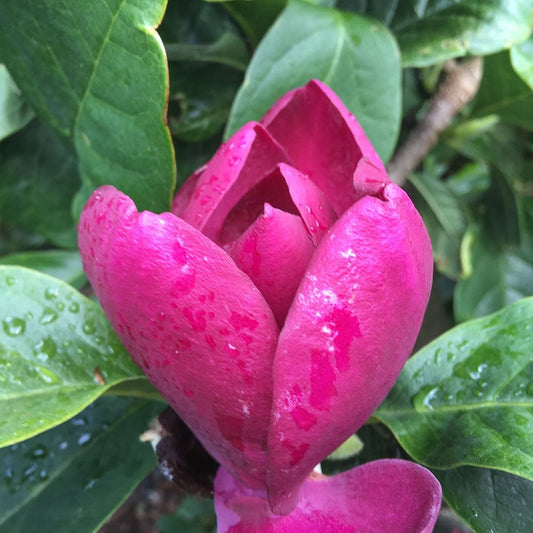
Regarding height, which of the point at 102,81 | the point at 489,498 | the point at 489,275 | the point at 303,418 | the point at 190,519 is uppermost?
the point at 102,81

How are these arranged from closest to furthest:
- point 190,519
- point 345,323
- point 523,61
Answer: point 345,323, point 523,61, point 190,519

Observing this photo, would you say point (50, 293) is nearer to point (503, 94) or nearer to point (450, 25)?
point (450, 25)

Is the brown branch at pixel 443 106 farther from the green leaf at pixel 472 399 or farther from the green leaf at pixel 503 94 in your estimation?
the green leaf at pixel 472 399

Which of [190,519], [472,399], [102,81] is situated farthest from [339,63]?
[190,519]

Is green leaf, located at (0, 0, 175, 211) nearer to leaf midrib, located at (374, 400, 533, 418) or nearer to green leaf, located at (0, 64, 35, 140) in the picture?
green leaf, located at (0, 64, 35, 140)

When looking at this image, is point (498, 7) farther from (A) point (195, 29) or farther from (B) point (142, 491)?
(B) point (142, 491)

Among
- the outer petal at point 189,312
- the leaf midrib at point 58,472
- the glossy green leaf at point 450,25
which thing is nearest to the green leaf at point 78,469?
the leaf midrib at point 58,472

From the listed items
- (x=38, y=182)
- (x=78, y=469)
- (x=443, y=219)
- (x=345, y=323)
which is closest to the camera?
(x=345, y=323)
